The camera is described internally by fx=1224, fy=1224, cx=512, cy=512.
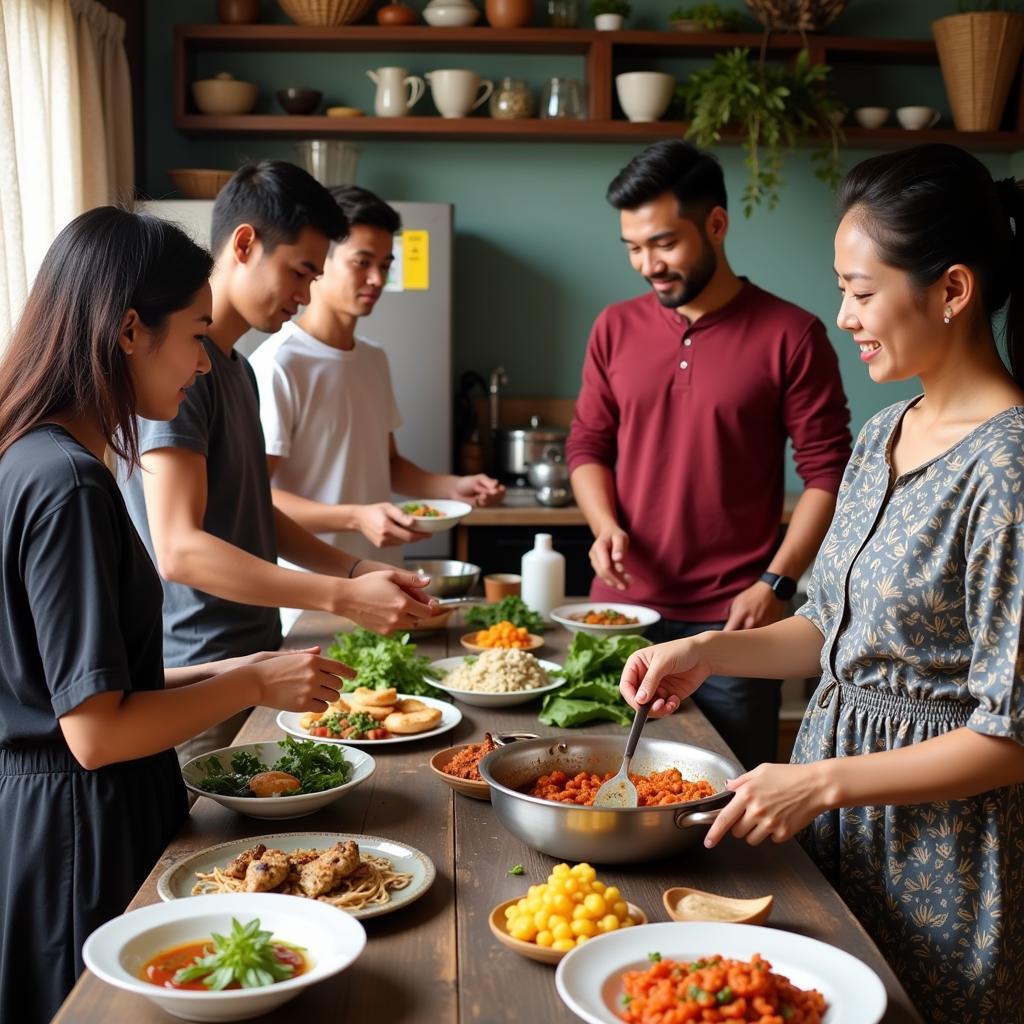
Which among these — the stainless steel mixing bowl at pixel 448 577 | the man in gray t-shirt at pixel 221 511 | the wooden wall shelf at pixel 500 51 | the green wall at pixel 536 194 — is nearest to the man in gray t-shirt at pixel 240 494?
the man in gray t-shirt at pixel 221 511

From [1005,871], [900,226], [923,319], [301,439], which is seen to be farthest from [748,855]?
[301,439]

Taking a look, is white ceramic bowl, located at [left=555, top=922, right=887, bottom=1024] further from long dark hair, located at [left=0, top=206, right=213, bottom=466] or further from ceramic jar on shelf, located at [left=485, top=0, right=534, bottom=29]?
ceramic jar on shelf, located at [left=485, top=0, right=534, bottom=29]

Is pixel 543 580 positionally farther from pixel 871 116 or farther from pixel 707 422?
pixel 871 116

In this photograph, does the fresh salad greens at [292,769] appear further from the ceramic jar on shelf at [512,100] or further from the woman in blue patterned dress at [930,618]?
the ceramic jar on shelf at [512,100]

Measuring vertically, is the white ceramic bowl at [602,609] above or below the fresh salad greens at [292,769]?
below

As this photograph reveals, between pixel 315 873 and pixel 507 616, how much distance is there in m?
1.39

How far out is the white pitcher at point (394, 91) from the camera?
4797 millimetres

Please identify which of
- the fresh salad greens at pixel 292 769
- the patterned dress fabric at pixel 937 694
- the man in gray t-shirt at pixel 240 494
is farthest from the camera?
the man in gray t-shirt at pixel 240 494

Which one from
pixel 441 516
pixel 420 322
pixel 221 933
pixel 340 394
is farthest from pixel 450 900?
pixel 420 322

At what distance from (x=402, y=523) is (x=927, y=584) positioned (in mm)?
Result: 1401

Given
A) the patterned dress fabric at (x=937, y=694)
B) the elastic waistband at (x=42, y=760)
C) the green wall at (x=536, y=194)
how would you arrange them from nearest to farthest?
1. the patterned dress fabric at (x=937, y=694)
2. the elastic waistband at (x=42, y=760)
3. the green wall at (x=536, y=194)

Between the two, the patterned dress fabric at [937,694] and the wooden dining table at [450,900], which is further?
the patterned dress fabric at [937,694]

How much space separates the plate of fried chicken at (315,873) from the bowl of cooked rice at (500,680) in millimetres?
695

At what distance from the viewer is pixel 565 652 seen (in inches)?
105
